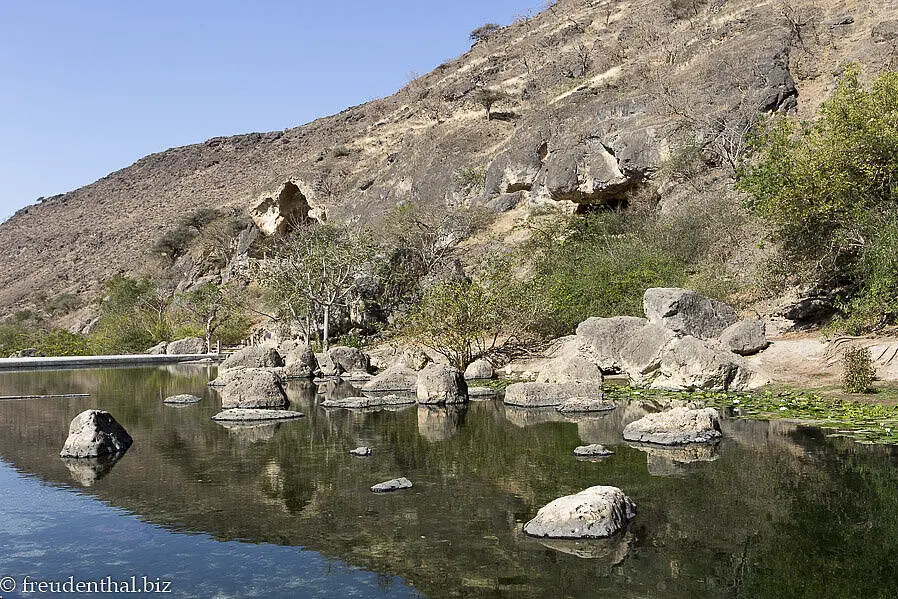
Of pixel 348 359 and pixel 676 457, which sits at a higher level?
pixel 348 359

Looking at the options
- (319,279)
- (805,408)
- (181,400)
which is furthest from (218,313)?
(805,408)

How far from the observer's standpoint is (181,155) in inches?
4653

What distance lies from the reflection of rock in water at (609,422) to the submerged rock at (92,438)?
29.6 feet

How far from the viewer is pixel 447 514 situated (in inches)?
383

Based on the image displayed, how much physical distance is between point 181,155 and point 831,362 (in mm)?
113790

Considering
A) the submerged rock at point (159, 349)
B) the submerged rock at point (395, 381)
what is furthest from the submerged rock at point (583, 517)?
the submerged rock at point (159, 349)

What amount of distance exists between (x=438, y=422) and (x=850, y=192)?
42.7 ft

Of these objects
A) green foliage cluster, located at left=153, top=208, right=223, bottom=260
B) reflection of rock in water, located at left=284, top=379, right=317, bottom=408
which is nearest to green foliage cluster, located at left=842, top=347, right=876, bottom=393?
reflection of rock in water, located at left=284, top=379, right=317, bottom=408

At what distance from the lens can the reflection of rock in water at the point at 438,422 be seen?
15789mm

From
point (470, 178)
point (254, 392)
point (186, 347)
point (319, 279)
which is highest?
point (470, 178)

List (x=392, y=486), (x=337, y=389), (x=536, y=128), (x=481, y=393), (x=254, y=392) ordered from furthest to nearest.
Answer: (x=536, y=128)
(x=337, y=389)
(x=481, y=393)
(x=254, y=392)
(x=392, y=486)

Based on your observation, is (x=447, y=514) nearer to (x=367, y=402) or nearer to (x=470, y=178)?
(x=367, y=402)

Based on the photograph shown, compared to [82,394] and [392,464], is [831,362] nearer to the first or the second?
[392,464]

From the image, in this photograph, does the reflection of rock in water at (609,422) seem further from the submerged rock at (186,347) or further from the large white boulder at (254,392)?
the submerged rock at (186,347)
